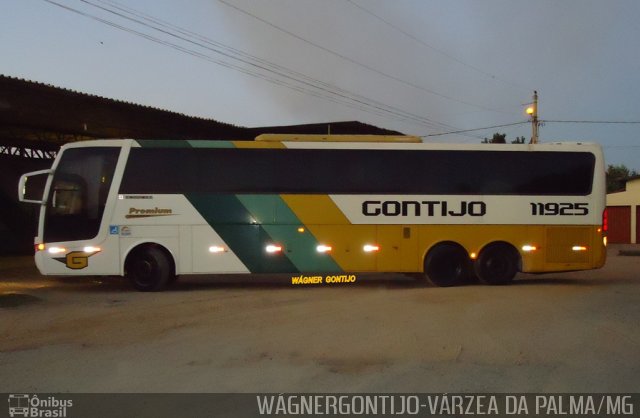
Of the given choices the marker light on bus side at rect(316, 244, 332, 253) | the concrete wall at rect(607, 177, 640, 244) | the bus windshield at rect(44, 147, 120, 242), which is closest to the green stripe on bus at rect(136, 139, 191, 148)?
the bus windshield at rect(44, 147, 120, 242)

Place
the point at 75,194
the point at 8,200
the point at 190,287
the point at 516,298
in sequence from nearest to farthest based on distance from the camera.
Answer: the point at 516,298, the point at 75,194, the point at 190,287, the point at 8,200

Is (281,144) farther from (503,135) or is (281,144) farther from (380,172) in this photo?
(503,135)

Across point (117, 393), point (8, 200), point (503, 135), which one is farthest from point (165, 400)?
point (503, 135)

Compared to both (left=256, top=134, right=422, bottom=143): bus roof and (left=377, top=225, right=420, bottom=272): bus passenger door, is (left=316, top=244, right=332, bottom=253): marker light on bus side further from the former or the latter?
(left=256, top=134, right=422, bottom=143): bus roof

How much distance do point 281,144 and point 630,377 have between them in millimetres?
8453

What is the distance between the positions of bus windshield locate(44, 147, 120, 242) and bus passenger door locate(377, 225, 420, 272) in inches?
244

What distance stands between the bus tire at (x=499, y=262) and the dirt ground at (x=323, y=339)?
34 cm

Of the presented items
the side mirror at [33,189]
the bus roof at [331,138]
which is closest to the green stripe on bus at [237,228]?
the bus roof at [331,138]

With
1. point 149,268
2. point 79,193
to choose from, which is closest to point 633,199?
point 149,268

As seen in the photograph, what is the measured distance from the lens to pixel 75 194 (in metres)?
12.2

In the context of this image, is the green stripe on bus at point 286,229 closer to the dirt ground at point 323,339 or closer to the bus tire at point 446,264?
the dirt ground at point 323,339

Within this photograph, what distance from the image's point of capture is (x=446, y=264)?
41.8 ft

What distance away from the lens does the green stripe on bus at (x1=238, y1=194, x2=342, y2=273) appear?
12.3 meters

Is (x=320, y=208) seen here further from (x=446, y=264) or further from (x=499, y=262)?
(x=499, y=262)
